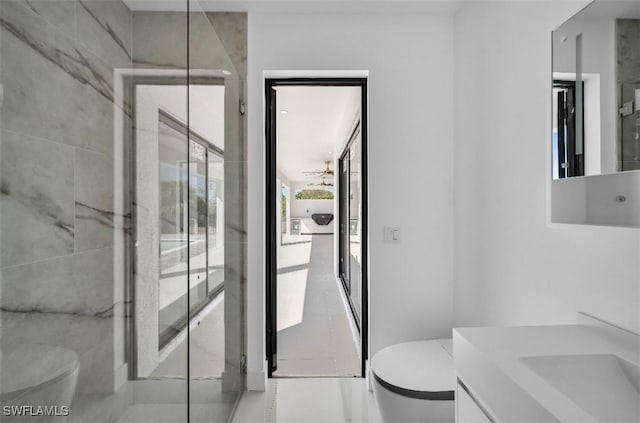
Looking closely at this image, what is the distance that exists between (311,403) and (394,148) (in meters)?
1.66

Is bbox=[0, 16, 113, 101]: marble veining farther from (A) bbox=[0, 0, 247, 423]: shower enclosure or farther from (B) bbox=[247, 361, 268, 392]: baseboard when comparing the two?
(B) bbox=[247, 361, 268, 392]: baseboard

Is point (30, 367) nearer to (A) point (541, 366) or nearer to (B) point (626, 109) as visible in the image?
(A) point (541, 366)

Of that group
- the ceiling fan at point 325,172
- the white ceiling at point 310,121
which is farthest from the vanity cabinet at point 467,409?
the ceiling fan at point 325,172

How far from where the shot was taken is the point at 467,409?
38.2 inches

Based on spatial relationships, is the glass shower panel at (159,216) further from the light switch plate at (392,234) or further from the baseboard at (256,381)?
the light switch plate at (392,234)

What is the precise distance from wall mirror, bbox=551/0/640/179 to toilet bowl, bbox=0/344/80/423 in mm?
1571

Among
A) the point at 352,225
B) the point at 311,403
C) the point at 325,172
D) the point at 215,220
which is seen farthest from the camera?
the point at 325,172

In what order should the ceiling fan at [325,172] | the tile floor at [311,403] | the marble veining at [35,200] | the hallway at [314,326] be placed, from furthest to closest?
the ceiling fan at [325,172], the hallway at [314,326], the tile floor at [311,403], the marble veining at [35,200]

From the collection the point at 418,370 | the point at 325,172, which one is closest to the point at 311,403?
the point at 418,370

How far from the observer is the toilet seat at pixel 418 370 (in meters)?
1.46

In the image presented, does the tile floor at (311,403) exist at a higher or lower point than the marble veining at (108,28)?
lower

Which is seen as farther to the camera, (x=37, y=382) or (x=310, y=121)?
(x=310, y=121)

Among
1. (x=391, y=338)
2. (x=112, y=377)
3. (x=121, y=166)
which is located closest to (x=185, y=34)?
(x=121, y=166)

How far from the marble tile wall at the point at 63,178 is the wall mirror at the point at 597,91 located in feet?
4.72
